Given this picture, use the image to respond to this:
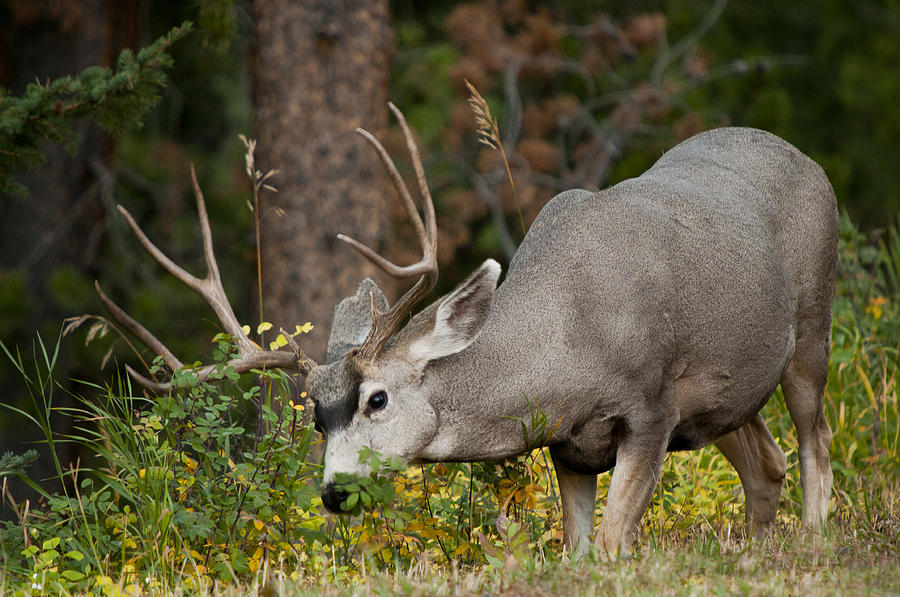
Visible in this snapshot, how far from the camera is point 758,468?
19.6 ft

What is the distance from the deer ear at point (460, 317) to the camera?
15.3 feet

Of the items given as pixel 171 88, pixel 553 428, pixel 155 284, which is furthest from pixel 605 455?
pixel 171 88

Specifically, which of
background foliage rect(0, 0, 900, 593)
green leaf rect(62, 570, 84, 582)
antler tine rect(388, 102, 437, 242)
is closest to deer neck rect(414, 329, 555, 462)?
background foliage rect(0, 0, 900, 593)

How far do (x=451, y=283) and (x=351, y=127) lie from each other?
617 cm

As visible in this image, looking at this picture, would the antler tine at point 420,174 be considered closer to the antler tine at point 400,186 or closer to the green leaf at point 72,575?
the antler tine at point 400,186

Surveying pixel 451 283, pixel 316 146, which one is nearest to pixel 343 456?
pixel 316 146

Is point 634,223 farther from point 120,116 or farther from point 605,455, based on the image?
point 120,116

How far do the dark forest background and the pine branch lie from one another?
2600mm

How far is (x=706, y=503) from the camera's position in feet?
18.8

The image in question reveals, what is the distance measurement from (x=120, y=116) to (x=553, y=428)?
2645mm

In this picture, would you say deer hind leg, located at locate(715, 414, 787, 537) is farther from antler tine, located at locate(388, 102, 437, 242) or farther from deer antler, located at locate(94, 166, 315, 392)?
deer antler, located at locate(94, 166, 315, 392)

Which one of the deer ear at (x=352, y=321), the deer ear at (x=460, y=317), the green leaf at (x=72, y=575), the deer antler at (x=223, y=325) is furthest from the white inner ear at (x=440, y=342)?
the green leaf at (x=72, y=575)

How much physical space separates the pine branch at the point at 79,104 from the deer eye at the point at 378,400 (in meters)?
2.04

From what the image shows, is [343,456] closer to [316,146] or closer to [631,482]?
[631,482]
